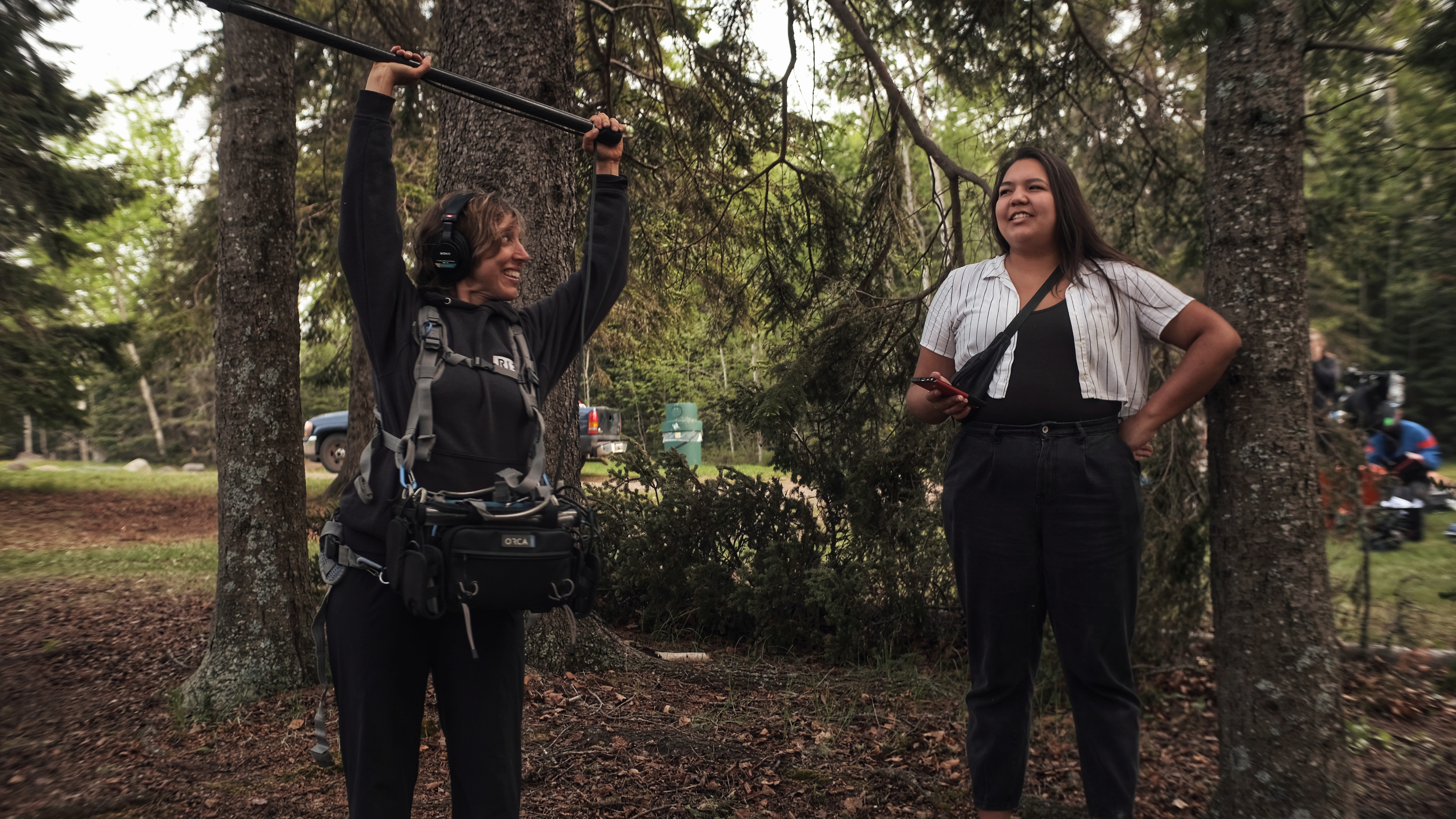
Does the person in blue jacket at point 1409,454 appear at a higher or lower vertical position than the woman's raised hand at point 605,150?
lower

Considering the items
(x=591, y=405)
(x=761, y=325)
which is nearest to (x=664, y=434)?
(x=591, y=405)

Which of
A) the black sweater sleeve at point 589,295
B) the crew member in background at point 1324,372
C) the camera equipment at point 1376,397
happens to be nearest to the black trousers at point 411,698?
the black sweater sleeve at point 589,295

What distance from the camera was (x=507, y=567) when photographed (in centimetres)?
202

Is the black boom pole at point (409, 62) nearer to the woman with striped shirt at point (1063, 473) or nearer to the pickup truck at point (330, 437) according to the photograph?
the woman with striped shirt at point (1063, 473)

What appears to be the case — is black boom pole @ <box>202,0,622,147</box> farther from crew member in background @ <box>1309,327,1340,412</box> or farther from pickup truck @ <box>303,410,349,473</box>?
pickup truck @ <box>303,410,349,473</box>

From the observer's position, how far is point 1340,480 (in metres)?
4.62

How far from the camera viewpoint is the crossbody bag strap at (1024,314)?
8.80 feet

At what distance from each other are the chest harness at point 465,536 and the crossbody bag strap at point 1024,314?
1.23 m

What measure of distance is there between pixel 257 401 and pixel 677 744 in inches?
111

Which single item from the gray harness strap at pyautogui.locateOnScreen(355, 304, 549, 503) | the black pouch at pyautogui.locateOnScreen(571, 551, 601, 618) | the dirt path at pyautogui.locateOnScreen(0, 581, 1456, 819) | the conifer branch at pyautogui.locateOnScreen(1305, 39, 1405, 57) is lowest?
the dirt path at pyautogui.locateOnScreen(0, 581, 1456, 819)

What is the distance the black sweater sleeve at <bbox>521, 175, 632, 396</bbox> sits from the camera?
2.45m

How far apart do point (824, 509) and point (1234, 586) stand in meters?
3.39

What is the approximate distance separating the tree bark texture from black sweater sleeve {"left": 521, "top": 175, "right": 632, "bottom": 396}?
1851 mm

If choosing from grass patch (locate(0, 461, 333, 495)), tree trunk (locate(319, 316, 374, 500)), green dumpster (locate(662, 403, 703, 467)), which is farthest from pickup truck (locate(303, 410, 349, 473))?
tree trunk (locate(319, 316, 374, 500))
